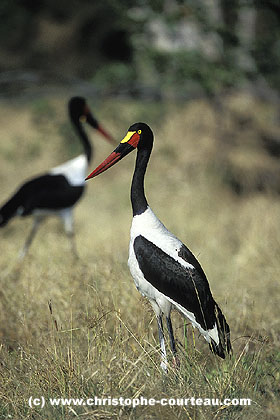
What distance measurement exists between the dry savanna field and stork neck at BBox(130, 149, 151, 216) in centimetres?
52

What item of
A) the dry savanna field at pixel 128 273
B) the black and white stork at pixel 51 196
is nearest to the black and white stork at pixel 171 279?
the dry savanna field at pixel 128 273

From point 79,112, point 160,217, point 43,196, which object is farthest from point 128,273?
point 160,217

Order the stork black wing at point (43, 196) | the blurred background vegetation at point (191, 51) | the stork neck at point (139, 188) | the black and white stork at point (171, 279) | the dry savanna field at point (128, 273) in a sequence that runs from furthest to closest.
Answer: the blurred background vegetation at point (191, 51)
the stork black wing at point (43, 196)
the stork neck at point (139, 188)
the black and white stork at point (171, 279)
the dry savanna field at point (128, 273)

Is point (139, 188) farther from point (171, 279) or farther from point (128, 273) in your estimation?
point (128, 273)

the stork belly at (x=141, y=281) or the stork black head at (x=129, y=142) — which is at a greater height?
the stork black head at (x=129, y=142)

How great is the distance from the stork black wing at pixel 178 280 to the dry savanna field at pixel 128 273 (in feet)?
0.60

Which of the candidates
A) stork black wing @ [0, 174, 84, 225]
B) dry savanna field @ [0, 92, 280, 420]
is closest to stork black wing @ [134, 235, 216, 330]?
dry savanna field @ [0, 92, 280, 420]

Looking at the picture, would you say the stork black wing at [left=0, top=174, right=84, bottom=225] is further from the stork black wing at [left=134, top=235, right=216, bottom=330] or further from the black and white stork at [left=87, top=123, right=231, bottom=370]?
the stork black wing at [left=134, top=235, right=216, bottom=330]

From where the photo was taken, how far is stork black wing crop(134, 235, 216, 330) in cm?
267

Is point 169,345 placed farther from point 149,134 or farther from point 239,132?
point 239,132

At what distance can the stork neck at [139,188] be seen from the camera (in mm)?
2840

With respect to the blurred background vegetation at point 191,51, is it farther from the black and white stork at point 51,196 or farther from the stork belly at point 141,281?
the stork belly at point 141,281

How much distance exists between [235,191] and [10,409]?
5.16 m

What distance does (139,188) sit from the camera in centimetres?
290
